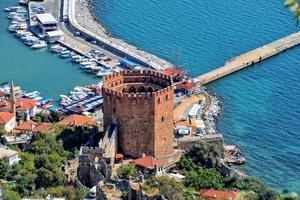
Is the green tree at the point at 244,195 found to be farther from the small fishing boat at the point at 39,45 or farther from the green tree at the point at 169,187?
the small fishing boat at the point at 39,45

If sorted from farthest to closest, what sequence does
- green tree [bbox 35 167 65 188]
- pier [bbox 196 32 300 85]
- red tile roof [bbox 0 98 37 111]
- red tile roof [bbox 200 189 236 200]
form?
1. pier [bbox 196 32 300 85]
2. red tile roof [bbox 0 98 37 111]
3. green tree [bbox 35 167 65 188]
4. red tile roof [bbox 200 189 236 200]

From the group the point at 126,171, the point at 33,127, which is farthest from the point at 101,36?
the point at 126,171

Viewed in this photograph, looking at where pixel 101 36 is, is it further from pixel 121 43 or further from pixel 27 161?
pixel 27 161

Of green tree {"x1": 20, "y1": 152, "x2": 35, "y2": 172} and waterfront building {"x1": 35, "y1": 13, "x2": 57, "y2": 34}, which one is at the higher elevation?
A: waterfront building {"x1": 35, "y1": 13, "x2": 57, "y2": 34}

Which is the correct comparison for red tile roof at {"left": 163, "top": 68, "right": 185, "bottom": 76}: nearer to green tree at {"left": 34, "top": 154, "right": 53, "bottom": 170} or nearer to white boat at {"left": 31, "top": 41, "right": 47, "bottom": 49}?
white boat at {"left": 31, "top": 41, "right": 47, "bottom": 49}

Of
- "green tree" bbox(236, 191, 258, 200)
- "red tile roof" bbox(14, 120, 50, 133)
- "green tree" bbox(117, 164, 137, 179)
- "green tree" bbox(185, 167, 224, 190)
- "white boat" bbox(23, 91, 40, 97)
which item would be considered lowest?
"white boat" bbox(23, 91, 40, 97)

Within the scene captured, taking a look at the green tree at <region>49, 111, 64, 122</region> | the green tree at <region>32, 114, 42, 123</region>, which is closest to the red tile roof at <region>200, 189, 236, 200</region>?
the green tree at <region>32, 114, 42, 123</region>

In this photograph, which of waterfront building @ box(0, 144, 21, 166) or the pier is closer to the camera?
waterfront building @ box(0, 144, 21, 166)
